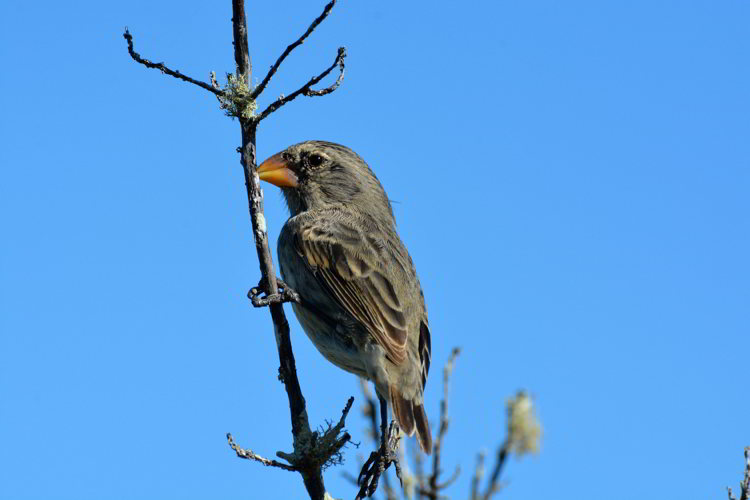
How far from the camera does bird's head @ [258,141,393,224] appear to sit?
7.03 meters

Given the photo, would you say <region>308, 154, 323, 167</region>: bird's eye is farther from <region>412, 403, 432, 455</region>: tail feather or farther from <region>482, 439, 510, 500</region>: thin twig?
<region>482, 439, 510, 500</region>: thin twig

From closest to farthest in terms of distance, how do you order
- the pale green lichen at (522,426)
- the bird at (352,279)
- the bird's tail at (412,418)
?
1. the pale green lichen at (522,426)
2. the bird's tail at (412,418)
3. the bird at (352,279)

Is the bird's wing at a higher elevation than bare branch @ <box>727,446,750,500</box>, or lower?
higher

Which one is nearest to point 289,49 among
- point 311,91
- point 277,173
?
point 311,91

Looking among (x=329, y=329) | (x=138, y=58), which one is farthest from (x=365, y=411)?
(x=138, y=58)

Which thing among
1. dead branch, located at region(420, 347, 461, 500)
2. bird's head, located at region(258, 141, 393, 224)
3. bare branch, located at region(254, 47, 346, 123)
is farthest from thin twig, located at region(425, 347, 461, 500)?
bird's head, located at region(258, 141, 393, 224)

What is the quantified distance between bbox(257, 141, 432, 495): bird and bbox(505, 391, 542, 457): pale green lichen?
2.65 metres

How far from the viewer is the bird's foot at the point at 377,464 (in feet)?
15.0

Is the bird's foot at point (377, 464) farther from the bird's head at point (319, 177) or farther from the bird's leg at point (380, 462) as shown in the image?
the bird's head at point (319, 177)

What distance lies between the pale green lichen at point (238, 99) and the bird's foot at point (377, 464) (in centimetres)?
182

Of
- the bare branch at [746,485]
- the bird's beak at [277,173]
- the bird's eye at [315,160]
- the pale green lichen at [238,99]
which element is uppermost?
the bird's eye at [315,160]

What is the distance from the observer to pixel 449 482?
2.98 meters

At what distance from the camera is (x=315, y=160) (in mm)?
7164

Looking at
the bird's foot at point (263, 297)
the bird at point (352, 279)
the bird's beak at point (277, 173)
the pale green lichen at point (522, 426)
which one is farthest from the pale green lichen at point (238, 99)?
the pale green lichen at point (522, 426)
